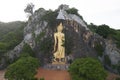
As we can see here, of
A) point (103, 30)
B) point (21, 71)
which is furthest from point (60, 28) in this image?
point (21, 71)

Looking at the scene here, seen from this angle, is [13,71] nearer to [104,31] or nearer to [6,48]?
[6,48]

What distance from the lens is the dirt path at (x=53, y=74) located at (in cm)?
3287

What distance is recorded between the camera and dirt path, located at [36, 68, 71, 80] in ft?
108

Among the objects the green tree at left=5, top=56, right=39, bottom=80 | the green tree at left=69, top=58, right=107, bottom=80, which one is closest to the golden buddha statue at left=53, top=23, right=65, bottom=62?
the green tree at left=5, top=56, right=39, bottom=80

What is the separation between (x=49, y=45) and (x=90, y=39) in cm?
614

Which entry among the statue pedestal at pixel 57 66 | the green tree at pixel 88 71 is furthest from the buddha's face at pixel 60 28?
the green tree at pixel 88 71

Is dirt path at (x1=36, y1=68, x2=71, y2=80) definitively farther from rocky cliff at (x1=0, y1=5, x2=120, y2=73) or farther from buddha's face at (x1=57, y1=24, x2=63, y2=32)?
buddha's face at (x1=57, y1=24, x2=63, y2=32)

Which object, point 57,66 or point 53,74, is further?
point 57,66

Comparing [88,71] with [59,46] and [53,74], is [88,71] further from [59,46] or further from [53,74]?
[59,46]

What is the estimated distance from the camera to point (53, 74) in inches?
1357

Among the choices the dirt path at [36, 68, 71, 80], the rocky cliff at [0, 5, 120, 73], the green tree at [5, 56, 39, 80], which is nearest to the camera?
the green tree at [5, 56, 39, 80]

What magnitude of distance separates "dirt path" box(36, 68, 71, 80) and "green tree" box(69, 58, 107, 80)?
16.1ft

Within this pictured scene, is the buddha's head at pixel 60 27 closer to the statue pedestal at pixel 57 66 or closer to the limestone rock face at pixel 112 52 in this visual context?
the statue pedestal at pixel 57 66

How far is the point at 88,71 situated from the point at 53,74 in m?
8.18
